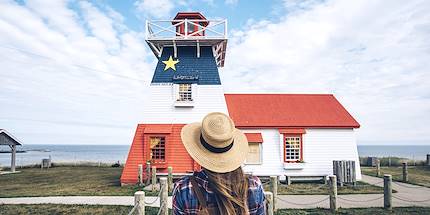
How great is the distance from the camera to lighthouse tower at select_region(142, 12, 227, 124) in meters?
16.8

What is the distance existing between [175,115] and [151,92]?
1819 mm

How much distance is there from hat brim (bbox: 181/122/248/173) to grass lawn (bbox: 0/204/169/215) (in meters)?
8.30

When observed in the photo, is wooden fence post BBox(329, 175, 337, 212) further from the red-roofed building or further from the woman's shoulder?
A: the woman's shoulder

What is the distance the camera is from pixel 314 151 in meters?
18.0

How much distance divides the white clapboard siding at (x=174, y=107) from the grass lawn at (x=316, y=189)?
16.8 ft

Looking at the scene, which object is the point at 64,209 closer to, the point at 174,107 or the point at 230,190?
the point at 174,107

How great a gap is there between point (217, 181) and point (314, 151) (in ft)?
54.9

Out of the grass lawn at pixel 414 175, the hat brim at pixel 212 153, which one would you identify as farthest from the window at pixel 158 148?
the hat brim at pixel 212 153

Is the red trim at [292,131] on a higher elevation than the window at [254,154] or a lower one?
higher

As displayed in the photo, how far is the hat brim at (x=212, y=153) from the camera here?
2.47 m

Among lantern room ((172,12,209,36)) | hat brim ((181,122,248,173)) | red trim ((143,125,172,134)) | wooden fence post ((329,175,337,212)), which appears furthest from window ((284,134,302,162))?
hat brim ((181,122,248,173))

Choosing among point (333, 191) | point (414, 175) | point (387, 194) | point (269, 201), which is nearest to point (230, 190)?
point (269, 201)

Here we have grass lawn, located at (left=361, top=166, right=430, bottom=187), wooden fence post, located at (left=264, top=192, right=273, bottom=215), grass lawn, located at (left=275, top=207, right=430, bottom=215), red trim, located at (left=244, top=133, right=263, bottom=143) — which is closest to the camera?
wooden fence post, located at (left=264, top=192, right=273, bottom=215)

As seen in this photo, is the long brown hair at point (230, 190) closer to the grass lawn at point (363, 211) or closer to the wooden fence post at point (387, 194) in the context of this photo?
the grass lawn at point (363, 211)
